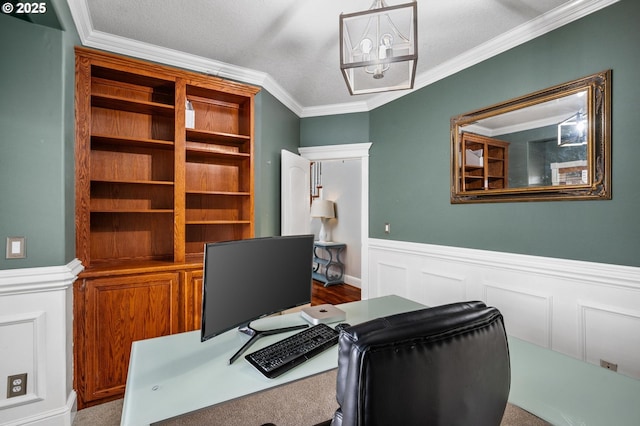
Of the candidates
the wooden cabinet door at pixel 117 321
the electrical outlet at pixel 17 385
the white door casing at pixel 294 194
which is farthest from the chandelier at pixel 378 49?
the electrical outlet at pixel 17 385

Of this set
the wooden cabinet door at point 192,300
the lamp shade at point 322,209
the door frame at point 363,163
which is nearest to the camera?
the wooden cabinet door at point 192,300

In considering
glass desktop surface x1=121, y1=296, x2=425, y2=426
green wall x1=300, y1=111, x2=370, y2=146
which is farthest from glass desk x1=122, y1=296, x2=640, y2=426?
green wall x1=300, y1=111, x2=370, y2=146

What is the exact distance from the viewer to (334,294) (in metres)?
4.82

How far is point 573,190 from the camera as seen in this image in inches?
77.7

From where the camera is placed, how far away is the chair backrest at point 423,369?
1.72 ft

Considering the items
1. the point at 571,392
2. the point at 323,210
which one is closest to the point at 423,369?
the point at 571,392

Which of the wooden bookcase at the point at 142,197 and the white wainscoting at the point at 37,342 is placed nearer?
the white wainscoting at the point at 37,342

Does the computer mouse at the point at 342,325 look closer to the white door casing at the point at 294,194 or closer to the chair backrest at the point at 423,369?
the chair backrest at the point at 423,369

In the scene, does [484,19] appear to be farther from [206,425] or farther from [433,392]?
[206,425]

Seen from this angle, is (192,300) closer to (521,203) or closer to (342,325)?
(342,325)

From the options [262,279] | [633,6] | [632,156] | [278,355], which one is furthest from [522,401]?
[633,6]

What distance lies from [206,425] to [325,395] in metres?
0.82

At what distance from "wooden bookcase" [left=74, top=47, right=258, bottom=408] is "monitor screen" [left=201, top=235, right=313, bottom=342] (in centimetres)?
124

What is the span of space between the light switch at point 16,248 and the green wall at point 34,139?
22 millimetres
